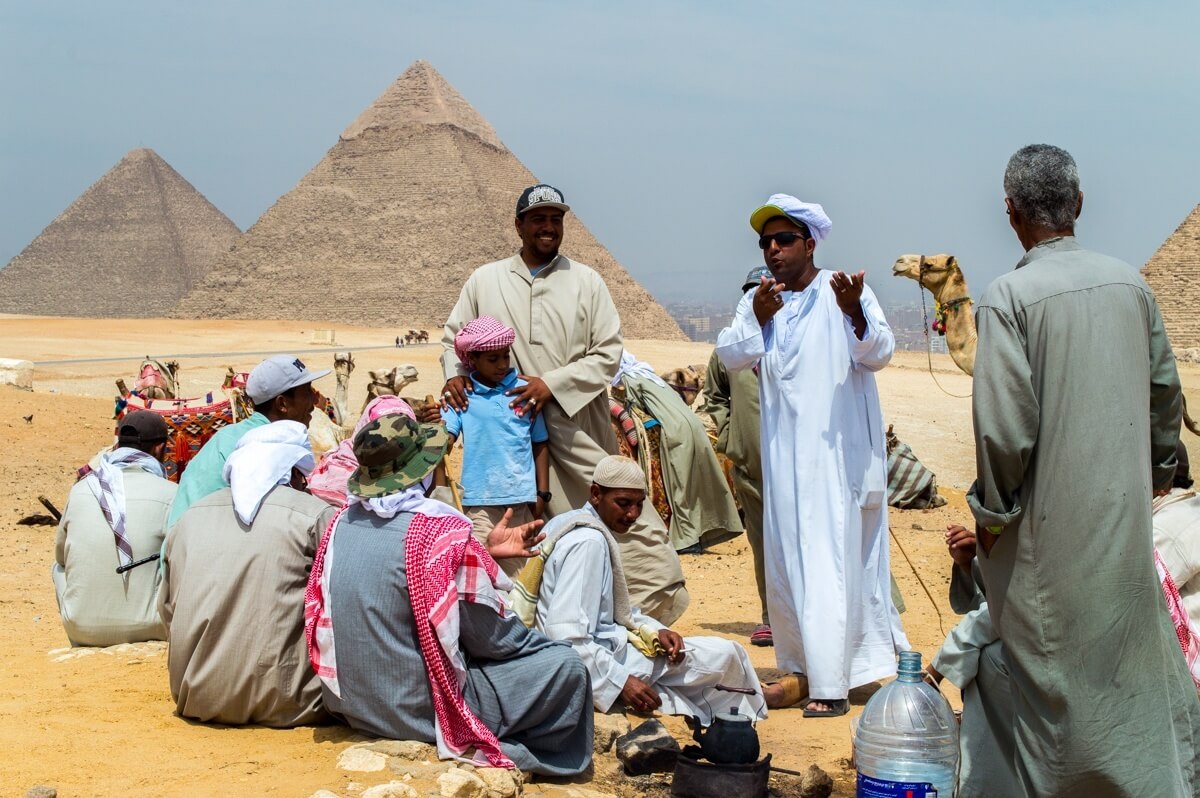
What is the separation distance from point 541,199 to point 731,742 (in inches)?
86.8

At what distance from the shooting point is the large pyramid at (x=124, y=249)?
141625mm

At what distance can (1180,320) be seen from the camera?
57.5 metres

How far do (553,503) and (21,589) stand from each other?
3.17 metres

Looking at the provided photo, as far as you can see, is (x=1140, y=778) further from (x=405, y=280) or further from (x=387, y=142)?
(x=387, y=142)

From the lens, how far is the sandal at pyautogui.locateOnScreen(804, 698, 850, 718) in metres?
4.46

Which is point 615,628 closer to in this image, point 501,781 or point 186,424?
point 501,781

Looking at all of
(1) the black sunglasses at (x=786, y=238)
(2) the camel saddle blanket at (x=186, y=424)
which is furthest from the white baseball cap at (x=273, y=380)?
(2) the camel saddle blanket at (x=186, y=424)

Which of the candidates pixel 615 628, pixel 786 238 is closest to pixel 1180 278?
pixel 786 238

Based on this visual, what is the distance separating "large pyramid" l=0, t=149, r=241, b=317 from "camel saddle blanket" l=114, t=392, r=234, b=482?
137110 millimetres

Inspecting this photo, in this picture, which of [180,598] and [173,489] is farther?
[173,489]

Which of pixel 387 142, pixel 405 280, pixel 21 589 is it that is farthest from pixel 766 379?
pixel 387 142

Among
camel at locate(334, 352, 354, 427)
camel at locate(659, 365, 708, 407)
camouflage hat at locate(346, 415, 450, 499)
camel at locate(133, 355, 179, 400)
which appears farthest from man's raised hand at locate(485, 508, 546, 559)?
camel at locate(334, 352, 354, 427)

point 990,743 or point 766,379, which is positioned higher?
point 766,379

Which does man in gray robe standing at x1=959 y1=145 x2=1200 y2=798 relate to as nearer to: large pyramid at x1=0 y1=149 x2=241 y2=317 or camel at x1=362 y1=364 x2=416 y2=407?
camel at x1=362 y1=364 x2=416 y2=407
